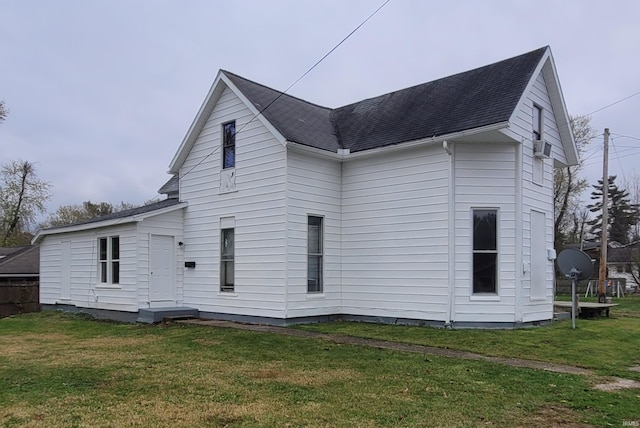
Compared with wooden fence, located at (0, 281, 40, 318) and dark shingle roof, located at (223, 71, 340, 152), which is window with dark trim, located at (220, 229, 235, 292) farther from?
wooden fence, located at (0, 281, 40, 318)

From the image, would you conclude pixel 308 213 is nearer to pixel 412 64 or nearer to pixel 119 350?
pixel 119 350

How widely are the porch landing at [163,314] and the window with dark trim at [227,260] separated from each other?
128cm

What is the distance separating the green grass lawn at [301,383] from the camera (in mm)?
5137

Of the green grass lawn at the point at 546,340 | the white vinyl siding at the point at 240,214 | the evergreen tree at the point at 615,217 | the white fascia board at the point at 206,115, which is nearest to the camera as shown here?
the green grass lawn at the point at 546,340

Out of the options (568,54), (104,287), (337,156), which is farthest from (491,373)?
(568,54)

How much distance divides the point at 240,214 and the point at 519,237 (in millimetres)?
7325

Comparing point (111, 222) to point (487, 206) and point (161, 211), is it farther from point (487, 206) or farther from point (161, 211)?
point (487, 206)

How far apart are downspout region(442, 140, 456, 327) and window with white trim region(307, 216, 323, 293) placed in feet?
11.5

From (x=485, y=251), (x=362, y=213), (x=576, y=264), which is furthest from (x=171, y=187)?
(x=576, y=264)

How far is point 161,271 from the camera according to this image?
15.0 meters

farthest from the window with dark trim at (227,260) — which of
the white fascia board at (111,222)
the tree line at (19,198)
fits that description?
the tree line at (19,198)

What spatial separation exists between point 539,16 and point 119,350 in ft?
40.1

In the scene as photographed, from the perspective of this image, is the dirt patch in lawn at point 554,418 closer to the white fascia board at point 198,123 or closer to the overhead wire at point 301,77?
the overhead wire at point 301,77

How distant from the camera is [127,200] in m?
56.2
